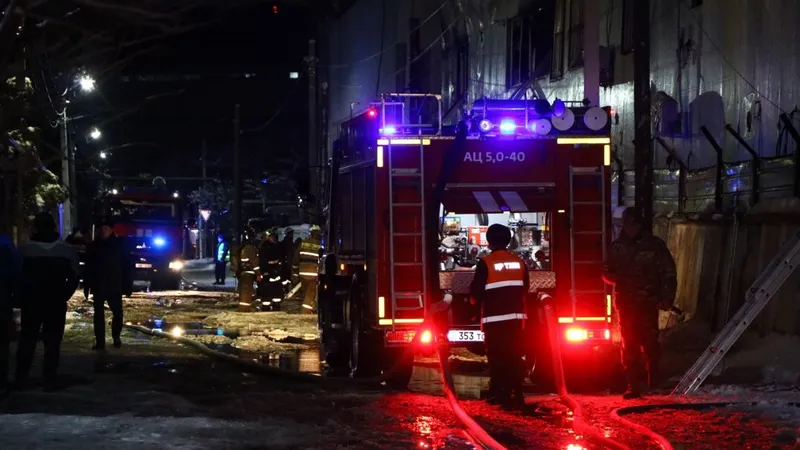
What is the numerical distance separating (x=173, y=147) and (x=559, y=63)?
45.9 metres

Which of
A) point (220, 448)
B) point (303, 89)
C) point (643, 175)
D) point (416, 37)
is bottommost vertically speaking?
point (220, 448)

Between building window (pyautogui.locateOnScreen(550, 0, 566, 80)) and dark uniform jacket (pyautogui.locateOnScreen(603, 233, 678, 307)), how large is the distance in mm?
12828

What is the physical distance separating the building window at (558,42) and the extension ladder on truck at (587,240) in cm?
1244

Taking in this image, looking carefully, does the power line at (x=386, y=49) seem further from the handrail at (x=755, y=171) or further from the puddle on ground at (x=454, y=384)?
the puddle on ground at (x=454, y=384)

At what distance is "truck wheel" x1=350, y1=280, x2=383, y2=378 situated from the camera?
10781 mm

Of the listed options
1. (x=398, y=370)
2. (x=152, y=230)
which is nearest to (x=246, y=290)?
(x=152, y=230)

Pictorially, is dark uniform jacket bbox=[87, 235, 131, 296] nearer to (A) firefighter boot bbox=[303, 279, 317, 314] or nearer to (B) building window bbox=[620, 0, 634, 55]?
(A) firefighter boot bbox=[303, 279, 317, 314]

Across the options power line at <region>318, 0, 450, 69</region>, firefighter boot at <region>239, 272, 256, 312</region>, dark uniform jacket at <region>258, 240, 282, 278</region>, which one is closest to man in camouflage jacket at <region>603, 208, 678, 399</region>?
dark uniform jacket at <region>258, 240, 282, 278</region>

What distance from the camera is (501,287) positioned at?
8.69 m

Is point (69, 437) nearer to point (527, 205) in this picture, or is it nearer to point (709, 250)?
point (527, 205)

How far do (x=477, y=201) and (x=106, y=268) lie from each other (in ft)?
17.2

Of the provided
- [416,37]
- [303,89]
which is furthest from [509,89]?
[303,89]

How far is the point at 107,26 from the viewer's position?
15.7 meters

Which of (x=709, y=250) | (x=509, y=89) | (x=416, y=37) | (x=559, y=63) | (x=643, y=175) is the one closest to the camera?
(x=643, y=175)
